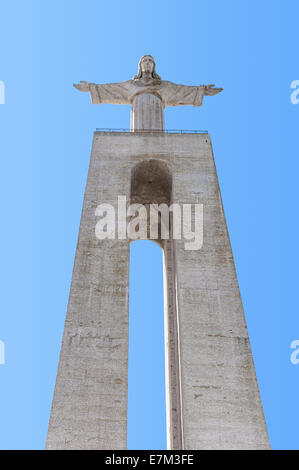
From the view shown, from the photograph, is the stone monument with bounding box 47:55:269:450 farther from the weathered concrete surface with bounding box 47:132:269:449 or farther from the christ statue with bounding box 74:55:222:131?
the christ statue with bounding box 74:55:222:131

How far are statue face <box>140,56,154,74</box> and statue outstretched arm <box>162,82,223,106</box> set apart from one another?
83cm

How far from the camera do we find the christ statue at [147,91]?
18812mm

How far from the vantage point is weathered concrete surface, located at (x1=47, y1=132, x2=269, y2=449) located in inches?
400

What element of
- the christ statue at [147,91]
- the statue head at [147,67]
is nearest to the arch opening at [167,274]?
the christ statue at [147,91]

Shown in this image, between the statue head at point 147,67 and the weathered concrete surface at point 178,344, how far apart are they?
6.28 meters

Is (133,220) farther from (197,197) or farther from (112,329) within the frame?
(112,329)

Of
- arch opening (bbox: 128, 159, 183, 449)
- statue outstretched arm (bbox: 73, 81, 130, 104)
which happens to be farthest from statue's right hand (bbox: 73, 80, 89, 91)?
arch opening (bbox: 128, 159, 183, 449)

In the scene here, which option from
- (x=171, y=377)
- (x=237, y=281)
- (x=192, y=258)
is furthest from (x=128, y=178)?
(x=171, y=377)

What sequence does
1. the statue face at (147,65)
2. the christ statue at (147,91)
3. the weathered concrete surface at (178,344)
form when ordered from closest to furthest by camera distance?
the weathered concrete surface at (178,344)
the christ statue at (147,91)
the statue face at (147,65)

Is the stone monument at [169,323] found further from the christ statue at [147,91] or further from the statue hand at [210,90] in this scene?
the statue hand at [210,90]

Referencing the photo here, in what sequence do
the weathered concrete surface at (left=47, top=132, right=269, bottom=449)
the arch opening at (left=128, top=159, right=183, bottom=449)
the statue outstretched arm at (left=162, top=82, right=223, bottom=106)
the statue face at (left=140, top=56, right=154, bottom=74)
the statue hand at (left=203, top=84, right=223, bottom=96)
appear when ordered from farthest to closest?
the statue hand at (left=203, top=84, right=223, bottom=96)
the statue face at (left=140, top=56, right=154, bottom=74)
the statue outstretched arm at (left=162, top=82, right=223, bottom=106)
the arch opening at (left=128, top=159, right=183, bottom=449)
the weathered concrete surface at (left=47, top=132, right=269, bottom=449)

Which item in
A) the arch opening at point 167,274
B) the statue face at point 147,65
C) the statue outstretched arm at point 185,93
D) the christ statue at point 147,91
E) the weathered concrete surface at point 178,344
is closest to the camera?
the weathered concrete surface at point 178,344

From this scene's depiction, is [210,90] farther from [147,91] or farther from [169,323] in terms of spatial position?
[169,323]

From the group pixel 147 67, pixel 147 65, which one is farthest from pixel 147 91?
pixel 147 65
